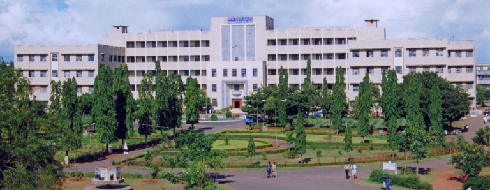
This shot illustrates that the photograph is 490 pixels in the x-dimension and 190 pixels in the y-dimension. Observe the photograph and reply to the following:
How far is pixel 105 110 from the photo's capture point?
59656 mm

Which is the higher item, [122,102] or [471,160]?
[122,102]

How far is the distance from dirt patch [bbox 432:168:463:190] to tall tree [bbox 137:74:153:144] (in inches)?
1323

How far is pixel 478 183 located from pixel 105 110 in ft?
122

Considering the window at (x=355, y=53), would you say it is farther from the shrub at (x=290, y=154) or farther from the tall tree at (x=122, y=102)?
the tall tree at (x=122, y=102)

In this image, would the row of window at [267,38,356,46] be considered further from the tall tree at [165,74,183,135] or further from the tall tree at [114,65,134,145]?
the tall tree at [114,65,134,145]

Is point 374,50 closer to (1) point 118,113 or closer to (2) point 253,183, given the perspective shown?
(1) point 118,113

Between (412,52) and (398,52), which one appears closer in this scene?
(412,52)

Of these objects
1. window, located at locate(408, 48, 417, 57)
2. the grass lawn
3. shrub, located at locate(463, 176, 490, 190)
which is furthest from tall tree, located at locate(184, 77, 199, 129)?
shrub, located at locate(463, 176, 490, 190)

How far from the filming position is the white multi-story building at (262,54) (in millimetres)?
104500

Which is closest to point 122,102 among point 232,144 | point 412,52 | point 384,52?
point 232,144

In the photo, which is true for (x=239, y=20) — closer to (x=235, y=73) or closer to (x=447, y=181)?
(x=235, y=73)

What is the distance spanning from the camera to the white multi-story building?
4114 inches

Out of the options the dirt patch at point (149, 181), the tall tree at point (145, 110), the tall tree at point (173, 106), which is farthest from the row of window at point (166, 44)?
the dirt patch at point (149, 181)

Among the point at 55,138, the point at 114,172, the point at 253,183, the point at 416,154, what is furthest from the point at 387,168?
the point at 55,138
